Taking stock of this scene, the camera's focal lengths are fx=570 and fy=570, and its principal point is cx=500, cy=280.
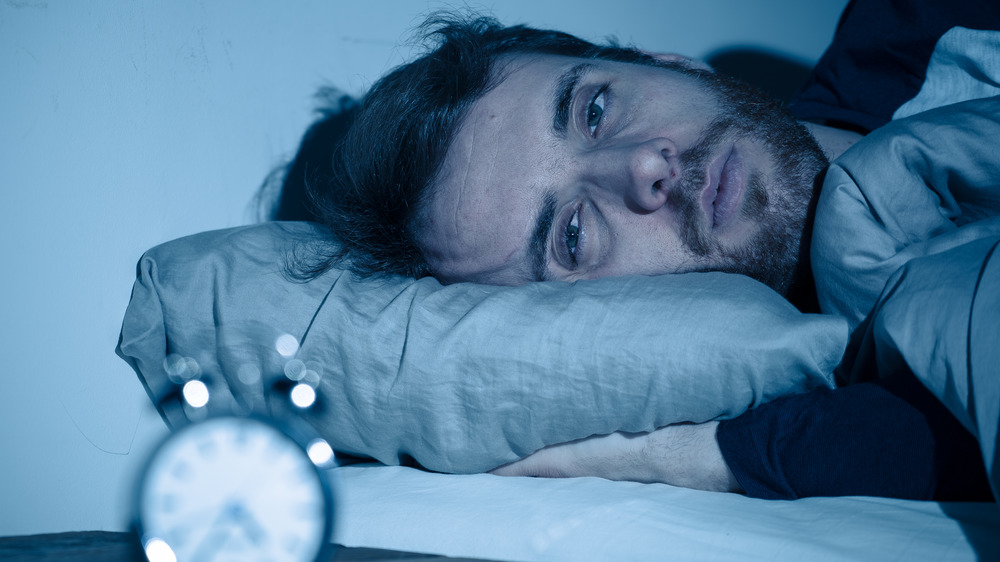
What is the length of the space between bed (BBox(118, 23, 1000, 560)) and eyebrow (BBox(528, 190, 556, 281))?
0.53 ft

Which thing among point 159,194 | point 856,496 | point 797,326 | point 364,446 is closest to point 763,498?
point 856,496

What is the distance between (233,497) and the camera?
0.64 metres

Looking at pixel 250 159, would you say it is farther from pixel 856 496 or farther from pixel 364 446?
pixel 856 496

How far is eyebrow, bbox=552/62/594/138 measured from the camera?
3.24 feet

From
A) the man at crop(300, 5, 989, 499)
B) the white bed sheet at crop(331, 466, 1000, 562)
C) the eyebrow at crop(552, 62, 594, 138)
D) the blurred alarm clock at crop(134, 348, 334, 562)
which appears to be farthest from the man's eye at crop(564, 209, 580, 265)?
the blurred alarm clock at crop(134, 348, 334, 562)

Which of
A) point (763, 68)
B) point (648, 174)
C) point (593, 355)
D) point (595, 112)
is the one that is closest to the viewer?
point (593, 355)

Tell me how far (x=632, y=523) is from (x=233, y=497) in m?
0.44

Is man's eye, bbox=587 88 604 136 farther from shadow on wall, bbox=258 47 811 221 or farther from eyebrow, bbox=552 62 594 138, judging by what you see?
shadow on wall, bbox=258 47 811 221

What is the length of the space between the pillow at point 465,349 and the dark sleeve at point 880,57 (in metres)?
0.74

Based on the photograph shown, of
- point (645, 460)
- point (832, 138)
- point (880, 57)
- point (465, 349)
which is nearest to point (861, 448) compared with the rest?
point (645, 460)

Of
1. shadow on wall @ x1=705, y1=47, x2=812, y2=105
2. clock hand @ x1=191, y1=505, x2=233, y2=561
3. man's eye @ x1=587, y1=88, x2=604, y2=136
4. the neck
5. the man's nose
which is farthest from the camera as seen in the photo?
shadow on wall @ x1=705, y1=47, x2=812, y2=105

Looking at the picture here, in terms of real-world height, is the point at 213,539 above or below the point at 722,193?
below

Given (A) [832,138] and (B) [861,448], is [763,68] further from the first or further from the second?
(B) [861,448]

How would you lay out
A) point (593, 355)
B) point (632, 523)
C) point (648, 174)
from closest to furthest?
1. point (632, 523)
2. point (593, 355)
3. point (648, 174)
